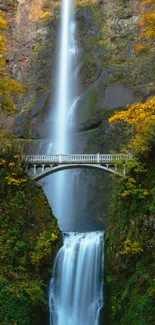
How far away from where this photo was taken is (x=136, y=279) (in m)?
13.4

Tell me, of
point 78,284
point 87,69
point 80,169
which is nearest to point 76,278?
point 78,284

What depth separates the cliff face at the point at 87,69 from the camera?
96.8 feet

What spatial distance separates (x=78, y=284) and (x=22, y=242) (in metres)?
3.44

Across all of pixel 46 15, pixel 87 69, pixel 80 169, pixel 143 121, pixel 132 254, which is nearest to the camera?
pixel 143 121

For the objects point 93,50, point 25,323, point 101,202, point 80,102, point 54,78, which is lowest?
point 25,323

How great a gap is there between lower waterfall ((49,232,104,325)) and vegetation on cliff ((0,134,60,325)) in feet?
2.08

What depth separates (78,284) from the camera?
645 inches

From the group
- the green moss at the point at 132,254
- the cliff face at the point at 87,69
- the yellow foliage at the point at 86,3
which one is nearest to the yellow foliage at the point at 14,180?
Result: the green moss at the point at 132,254

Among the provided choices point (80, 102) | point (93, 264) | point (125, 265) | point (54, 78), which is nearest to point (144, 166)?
point (125, 265)

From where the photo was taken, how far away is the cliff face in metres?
29.5

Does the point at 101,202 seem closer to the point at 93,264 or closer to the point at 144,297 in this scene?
the point at 93,264

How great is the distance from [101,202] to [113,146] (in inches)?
193

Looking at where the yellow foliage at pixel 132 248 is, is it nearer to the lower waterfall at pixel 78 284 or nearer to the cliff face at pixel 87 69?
the lower waterfall at pixel 78 284

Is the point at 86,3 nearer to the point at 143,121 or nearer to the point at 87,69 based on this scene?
the point at 87,69
